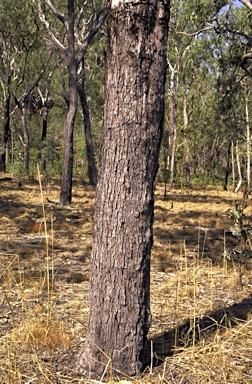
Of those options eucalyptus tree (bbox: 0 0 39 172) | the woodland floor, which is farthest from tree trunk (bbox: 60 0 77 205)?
eucalyptus tree (bbox: 0 0 39 172)

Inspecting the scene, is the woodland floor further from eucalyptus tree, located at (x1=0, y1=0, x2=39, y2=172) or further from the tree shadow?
eucalyptus tree, located at (x1=0, y1=0, x2=39, y2=172)

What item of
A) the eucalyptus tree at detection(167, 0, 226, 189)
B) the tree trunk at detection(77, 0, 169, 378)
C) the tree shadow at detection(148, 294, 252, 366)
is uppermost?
the eucalyptus tree at detection(167, 0, 226, 189)

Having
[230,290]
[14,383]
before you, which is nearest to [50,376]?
[14,383]

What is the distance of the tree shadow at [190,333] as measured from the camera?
9.43 feet

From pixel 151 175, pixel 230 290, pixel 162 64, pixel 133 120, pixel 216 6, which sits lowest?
pixel 230 290

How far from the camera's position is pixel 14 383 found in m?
2.38

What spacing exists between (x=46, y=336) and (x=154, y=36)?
2012 millimetres

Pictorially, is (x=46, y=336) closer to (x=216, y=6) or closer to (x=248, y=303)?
(x=248, y=303)

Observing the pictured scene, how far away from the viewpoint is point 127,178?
248 centimetres

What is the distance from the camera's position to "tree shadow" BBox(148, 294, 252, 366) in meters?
Answer: 2.87

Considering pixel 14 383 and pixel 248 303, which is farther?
pixel 248 303

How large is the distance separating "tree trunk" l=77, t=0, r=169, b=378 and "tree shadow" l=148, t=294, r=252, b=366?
10.1 inches

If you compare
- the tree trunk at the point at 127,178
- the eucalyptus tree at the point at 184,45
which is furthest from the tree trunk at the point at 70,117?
the tree trunk at the point at 127,178

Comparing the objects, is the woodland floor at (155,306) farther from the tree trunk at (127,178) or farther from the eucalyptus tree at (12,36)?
the eucalyptus tree at (12,36)
